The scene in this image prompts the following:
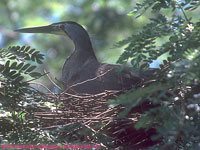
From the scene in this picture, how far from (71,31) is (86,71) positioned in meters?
1.13

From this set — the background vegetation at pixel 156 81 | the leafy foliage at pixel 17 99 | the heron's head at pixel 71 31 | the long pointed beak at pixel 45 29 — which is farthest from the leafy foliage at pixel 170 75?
the long pointed beak at pixel 45 29

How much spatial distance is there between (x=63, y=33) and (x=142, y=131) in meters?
2.49

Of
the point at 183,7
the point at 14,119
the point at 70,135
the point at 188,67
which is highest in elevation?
the point at 183,7

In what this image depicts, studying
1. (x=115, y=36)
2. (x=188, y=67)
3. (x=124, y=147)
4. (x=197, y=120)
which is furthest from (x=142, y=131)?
(x=115, y=36)

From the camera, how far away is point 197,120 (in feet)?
9.51

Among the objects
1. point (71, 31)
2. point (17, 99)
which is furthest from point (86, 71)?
point (17, 99)

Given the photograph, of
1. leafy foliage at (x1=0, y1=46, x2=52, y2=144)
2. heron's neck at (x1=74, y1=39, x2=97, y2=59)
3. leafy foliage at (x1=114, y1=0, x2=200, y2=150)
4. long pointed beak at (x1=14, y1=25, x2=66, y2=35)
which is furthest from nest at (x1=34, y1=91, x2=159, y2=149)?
long pointed beak at (x1=14, y1=25, x2=66, y2=35)

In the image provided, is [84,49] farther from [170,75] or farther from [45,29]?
[170,75]

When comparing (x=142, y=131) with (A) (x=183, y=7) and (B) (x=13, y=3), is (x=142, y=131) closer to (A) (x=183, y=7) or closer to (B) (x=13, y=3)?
(A) (x=183, y=7)

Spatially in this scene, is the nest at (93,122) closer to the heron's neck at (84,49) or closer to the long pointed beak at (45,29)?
the heron's neck at (84,49)

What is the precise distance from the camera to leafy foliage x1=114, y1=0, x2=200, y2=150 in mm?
2355

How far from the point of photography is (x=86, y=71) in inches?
191

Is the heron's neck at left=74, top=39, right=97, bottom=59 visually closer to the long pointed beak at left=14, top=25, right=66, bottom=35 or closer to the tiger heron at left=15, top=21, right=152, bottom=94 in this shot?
the tiger heron at left=15, top=21, right=152, bottom=94

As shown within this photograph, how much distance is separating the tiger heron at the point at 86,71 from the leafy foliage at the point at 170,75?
21.7 inches
